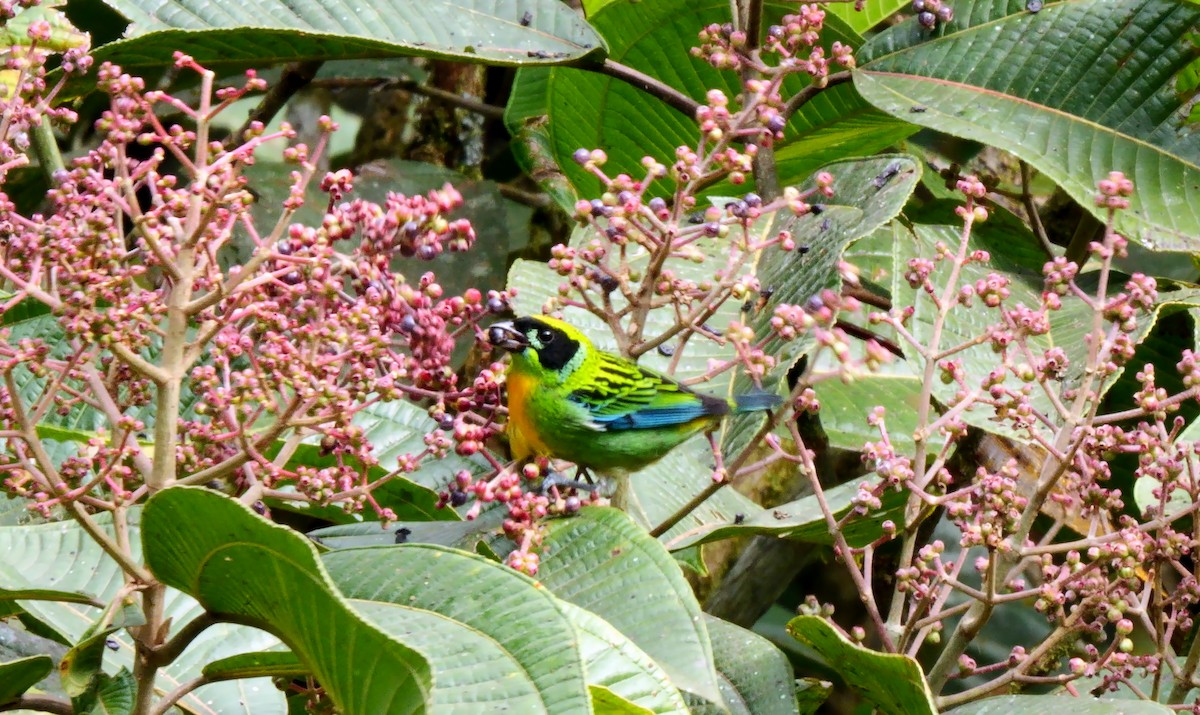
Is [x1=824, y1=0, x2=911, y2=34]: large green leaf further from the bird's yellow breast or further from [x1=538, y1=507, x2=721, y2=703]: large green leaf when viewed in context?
[x1=538, y1=507, x2=721, y2=703]: large green leaf

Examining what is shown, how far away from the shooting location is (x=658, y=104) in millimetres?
2719

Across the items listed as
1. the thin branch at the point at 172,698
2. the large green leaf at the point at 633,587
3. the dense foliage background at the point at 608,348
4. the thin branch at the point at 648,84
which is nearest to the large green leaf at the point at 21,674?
the dense foliage background at the point at 608,348

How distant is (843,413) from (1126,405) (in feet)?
1.95

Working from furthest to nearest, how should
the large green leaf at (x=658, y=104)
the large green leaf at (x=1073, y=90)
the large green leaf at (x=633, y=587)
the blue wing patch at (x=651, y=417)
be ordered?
1. the large green leaf at (x=658, y=104)
2. the large green leaf at (x=1073, y=90)
3. the blue wing patch at (x=651, y=417)
4. the large green leaf at (x=633, y=587)

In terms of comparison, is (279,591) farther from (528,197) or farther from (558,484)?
(528,197)

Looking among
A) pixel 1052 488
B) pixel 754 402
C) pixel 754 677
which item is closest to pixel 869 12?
pixel 754 402

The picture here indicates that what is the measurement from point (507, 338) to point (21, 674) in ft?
2.59

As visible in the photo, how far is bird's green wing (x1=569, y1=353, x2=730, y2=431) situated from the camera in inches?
80.5

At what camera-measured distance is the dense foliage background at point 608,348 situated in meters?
1.32

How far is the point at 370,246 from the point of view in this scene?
1485 mm

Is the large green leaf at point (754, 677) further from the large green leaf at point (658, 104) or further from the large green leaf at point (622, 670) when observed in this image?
the large green leaf at point (658, 104)

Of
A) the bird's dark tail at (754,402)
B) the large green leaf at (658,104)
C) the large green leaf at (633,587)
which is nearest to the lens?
the large green leaf at (633,587)

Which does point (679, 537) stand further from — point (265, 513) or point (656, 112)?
point (656, 112)

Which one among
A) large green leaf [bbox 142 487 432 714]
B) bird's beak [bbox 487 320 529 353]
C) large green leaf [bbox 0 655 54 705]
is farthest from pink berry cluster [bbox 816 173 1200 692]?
large green leaf [bbox 0 655 54 705]
